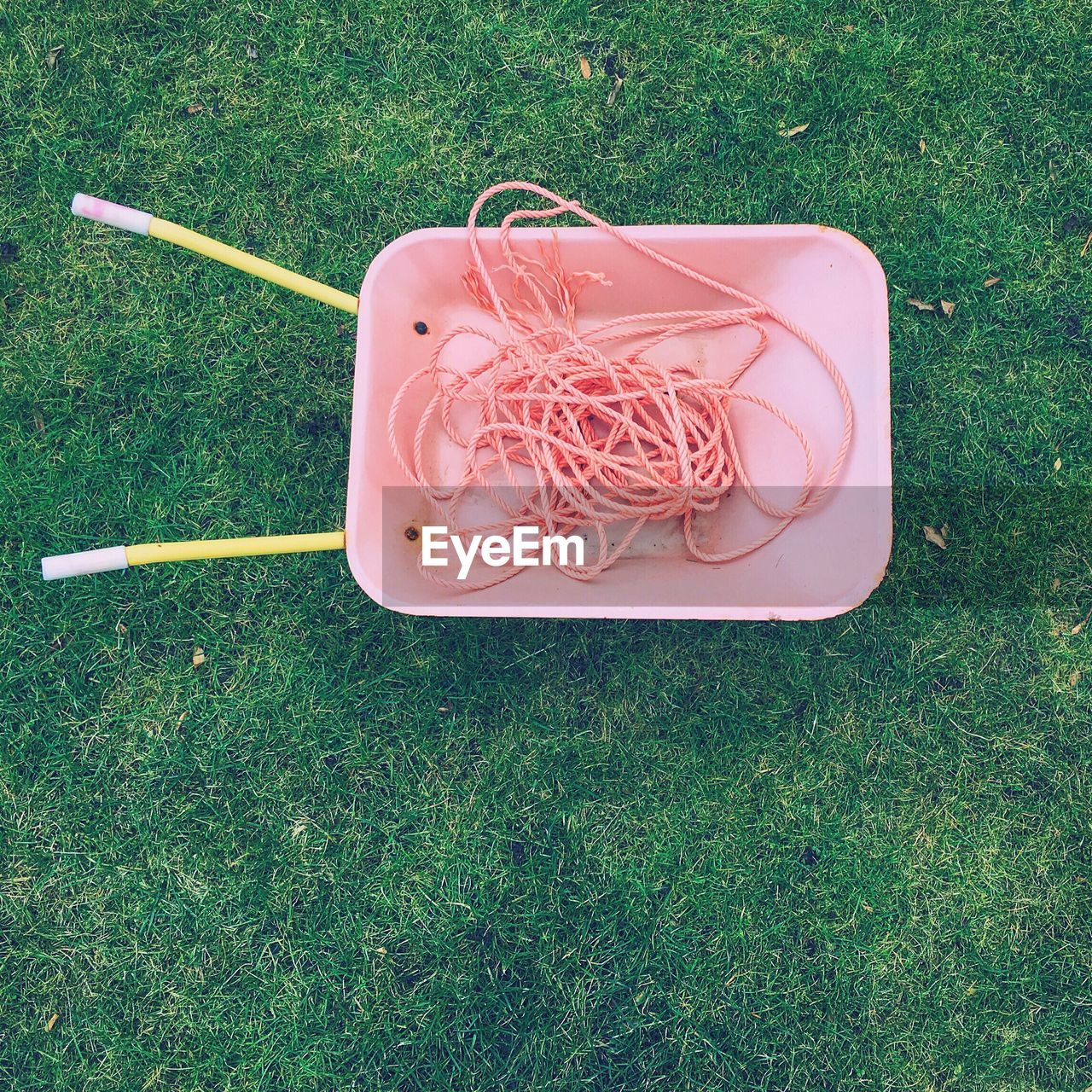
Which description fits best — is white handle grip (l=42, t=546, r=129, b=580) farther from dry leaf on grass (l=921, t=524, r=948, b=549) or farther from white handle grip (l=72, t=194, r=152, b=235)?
dry leaf on grass (l=921, t=524, r=948, b=549)

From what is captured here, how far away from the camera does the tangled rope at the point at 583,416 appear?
1576 mm

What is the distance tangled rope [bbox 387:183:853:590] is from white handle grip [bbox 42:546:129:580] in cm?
51

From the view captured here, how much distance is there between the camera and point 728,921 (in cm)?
183

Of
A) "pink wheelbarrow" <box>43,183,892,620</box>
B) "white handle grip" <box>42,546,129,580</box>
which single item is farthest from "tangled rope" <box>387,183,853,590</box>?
"white handle grip" <box>42,546,129,580</box>

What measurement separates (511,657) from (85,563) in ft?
2.91

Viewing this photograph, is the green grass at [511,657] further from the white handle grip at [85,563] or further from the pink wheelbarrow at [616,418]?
the white handle grip at [85,563]

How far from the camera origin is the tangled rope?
1576 millimetres

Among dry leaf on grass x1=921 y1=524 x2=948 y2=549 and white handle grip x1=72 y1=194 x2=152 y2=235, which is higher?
white handle grip x1=72 y1=194 x2=152 y2=235

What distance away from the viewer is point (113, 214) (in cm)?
144

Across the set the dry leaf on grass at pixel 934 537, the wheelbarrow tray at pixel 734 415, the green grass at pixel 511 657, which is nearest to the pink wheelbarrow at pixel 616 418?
the wheelbarrow tray at pixel 734 415

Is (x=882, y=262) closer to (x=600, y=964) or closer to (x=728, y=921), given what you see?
(x=728, y=921)

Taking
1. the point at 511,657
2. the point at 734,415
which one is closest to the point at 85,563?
the point at 511,657

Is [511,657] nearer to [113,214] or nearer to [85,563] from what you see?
[85,563]

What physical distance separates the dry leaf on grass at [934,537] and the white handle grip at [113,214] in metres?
1.73
